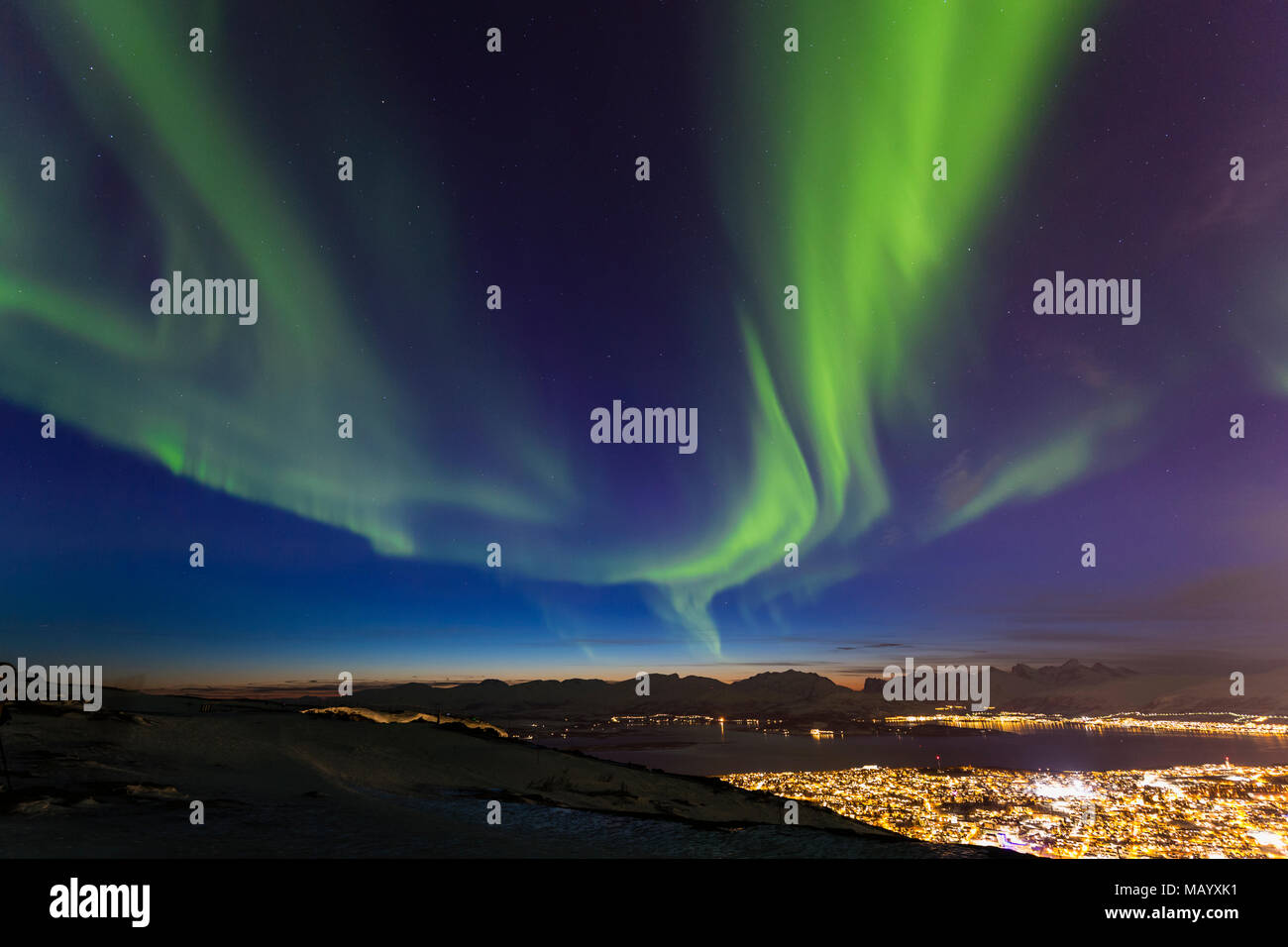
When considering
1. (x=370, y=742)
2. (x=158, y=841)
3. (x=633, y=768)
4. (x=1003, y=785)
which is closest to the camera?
(x=158, y=841)

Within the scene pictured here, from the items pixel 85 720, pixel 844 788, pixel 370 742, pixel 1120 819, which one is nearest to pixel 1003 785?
pixel 844 788
